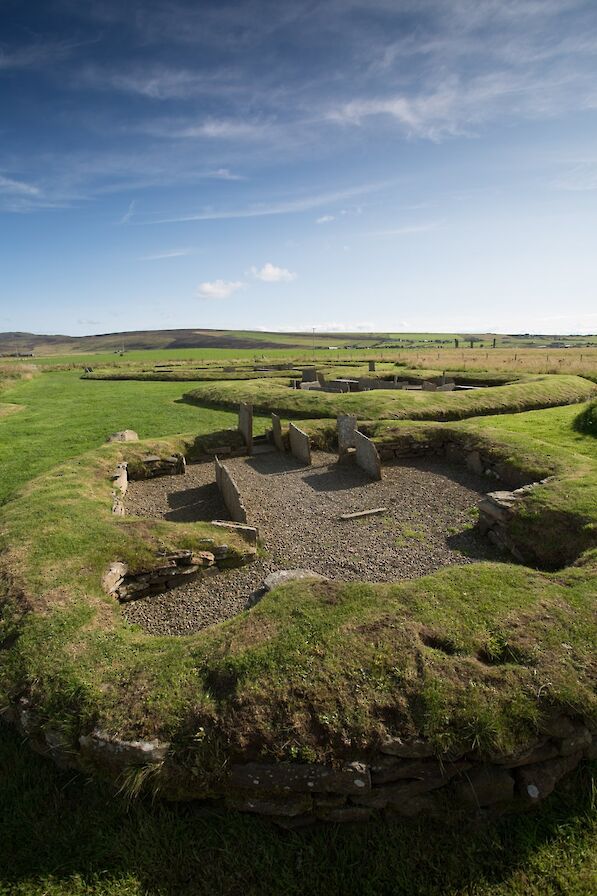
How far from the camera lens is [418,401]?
75.4 feet

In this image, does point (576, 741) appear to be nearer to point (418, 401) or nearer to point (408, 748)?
point (408, 748)

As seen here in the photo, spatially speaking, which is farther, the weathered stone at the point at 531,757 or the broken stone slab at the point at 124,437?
the broken stone slab at the point at 124,437

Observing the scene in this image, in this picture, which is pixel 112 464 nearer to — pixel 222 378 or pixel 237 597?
pixel 237 597

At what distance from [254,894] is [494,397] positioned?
23881 millimetres

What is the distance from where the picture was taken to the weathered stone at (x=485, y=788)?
462cm

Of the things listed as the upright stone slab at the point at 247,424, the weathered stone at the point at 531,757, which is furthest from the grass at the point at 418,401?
the weathered stone at the point at 531,757

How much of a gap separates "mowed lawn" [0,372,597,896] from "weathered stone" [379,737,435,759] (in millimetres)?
627

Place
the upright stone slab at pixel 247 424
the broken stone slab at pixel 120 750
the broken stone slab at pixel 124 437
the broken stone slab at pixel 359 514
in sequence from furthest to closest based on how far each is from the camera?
the broken stone slab at pixel 124 437 < the upright stone slab at pixel 247 424 < the broken stone slab at pixel 359 514 < the broken stone slab at pixel 120 750

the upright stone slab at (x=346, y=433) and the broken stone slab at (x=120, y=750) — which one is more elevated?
the upright stone slab at (x=346, y=433)

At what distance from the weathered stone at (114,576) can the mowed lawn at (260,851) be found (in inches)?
130

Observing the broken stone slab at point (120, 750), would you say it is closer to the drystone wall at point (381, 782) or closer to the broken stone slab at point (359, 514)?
the drystone wall at point (381, 782)

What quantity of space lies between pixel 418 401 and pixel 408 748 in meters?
19.7

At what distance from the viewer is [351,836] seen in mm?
4512

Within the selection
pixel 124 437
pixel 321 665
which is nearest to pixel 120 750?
pixel 321 665
